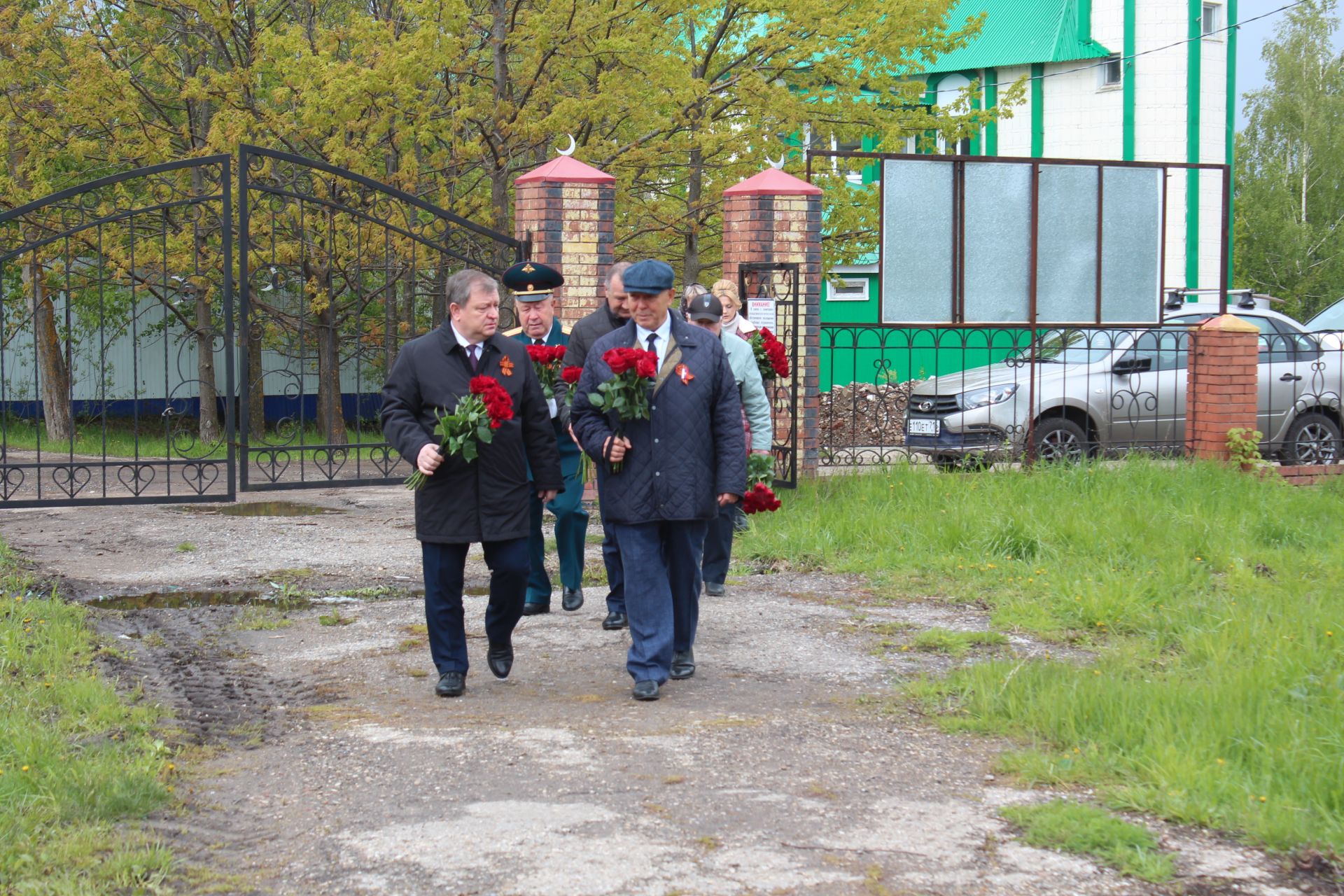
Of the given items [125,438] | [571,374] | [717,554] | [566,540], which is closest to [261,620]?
[566,540]

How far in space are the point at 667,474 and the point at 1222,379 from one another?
777 centimetres

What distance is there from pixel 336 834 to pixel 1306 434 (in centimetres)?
1170

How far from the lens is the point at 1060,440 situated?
12820 millimetres

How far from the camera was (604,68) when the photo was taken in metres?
16.9

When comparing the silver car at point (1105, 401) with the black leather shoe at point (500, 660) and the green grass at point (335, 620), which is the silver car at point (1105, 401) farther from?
the black leather shoe at point (500, 660)

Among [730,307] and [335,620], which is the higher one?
[730,307]

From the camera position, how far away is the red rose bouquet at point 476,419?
5512mm

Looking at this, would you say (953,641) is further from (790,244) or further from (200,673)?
(790,244)

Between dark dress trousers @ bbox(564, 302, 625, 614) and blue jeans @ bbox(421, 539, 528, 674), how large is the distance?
1.23 meters

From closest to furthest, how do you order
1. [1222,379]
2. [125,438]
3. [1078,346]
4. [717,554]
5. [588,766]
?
1. [588,766]
2. [717,554]
3. [1222,379]
4. [1078,346]
5. [125,438]

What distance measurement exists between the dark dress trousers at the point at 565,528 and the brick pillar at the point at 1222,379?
260 inches

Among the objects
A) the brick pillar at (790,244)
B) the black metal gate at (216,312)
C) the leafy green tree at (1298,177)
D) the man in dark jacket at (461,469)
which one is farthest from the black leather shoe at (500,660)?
the leafy green tree at (1298,177)

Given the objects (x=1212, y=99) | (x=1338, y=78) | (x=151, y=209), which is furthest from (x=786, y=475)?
(x=1338, y=78)

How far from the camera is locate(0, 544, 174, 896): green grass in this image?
3814mm
